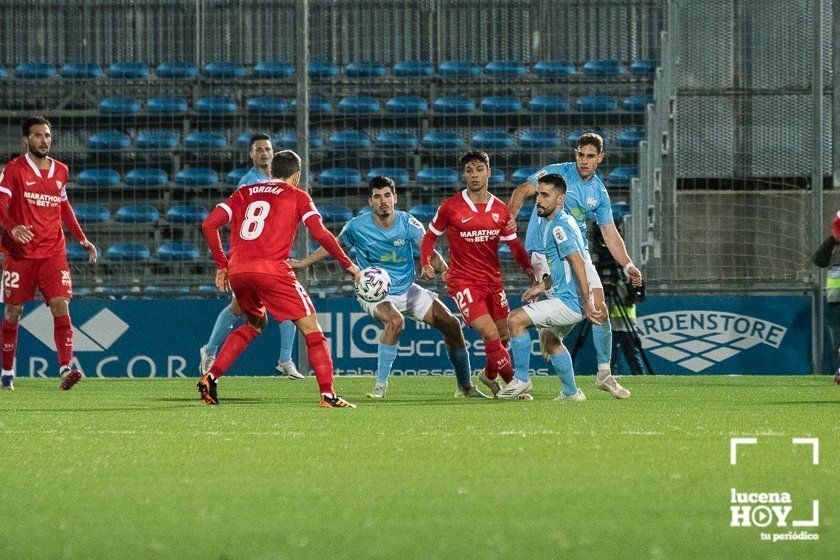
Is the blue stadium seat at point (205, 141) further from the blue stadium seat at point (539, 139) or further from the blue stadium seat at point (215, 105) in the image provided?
the blue stadium seat at point (539, 139)

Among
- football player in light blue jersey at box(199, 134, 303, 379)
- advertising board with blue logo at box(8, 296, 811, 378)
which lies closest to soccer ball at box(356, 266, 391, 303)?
football player in light blue jersey at box(199, 134, 303, 379)

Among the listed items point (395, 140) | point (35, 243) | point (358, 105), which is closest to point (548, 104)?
point (395, 140)

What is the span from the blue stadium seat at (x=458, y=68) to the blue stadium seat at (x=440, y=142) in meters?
0.99

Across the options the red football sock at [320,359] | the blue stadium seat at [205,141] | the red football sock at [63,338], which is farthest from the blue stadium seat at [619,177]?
the red football sock at [320,359]

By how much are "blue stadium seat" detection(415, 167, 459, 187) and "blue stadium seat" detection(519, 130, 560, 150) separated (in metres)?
0.90

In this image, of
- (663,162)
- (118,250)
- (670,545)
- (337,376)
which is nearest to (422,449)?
(670,545)

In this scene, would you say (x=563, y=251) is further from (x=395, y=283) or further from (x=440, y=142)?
(x=440, y=142)

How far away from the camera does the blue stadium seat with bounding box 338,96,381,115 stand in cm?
1606

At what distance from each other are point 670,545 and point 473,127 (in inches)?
533

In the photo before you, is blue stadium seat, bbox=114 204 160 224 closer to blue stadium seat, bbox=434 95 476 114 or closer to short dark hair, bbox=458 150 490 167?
blue stadium seat, bbox=434 95 476 114

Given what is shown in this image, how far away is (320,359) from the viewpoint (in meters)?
7.81

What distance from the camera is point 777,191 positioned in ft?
52.1

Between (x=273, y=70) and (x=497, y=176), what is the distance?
3.36 meters

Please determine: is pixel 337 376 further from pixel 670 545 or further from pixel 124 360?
pixel 670 545
